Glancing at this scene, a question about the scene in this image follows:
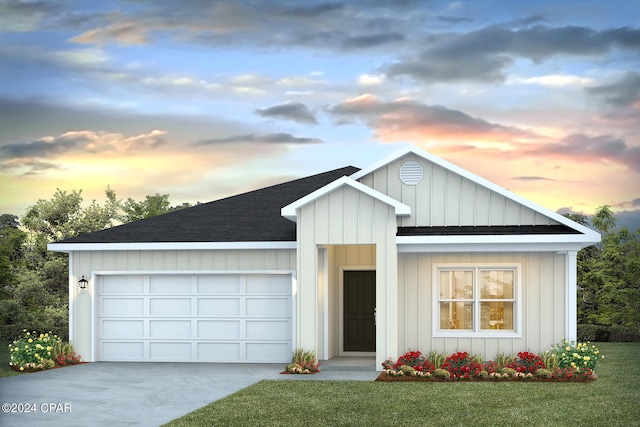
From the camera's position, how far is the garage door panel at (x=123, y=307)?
20.2 m

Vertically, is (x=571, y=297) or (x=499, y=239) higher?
(x=499, y=239)

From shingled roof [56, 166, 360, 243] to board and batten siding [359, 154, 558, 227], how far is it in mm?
2691

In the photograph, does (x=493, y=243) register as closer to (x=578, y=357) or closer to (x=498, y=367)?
(x=498, y=367)

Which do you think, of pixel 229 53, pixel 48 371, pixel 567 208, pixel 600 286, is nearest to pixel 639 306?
pixel 600 286

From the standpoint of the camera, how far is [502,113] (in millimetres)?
26375

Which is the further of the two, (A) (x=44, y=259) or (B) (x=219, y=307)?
(A) (x=44, y=259)

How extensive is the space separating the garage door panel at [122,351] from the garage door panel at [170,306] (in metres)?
0.88

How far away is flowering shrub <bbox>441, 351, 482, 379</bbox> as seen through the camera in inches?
659

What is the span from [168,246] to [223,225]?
5.73 feet

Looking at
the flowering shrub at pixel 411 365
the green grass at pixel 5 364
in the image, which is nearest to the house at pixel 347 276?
the flowering shrub at pixel 411 365

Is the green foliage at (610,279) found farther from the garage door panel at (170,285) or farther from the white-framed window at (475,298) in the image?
the garage door panel at (170,285)

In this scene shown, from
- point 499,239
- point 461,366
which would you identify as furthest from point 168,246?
point 499,239

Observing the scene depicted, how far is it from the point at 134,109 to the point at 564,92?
1414cm

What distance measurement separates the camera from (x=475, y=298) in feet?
60.8
